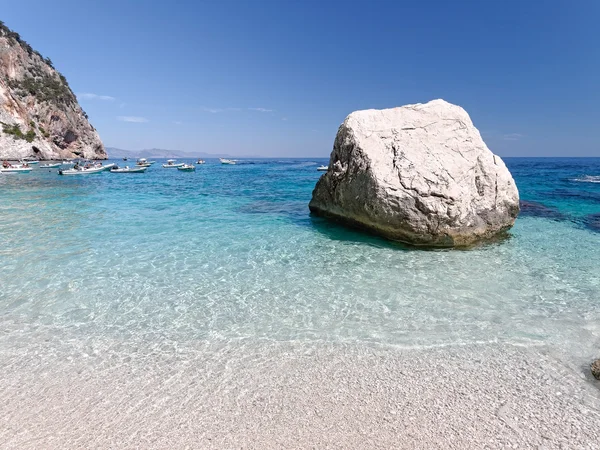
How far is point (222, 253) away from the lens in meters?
10.0

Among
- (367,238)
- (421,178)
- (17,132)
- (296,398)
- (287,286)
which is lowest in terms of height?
(296,398)

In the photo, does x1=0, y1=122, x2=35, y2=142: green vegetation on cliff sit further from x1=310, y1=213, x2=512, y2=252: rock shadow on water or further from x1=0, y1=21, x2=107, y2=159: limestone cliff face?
x1=310, y1=213, x2=512, y2=252: rock shadow on water

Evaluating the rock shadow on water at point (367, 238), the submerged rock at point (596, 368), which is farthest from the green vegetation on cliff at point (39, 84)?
the submerged rock at point (596, 368)

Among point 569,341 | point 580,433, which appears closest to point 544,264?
point 569,341

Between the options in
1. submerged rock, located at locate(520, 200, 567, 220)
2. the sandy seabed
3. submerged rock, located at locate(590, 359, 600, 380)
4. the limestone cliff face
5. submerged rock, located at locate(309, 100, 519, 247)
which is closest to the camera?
the sandy seabed

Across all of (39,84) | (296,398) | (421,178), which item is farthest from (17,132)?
(296,398)

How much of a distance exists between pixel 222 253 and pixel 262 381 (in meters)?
6.01

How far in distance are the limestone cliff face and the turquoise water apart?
77.7 m

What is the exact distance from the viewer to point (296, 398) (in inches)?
163

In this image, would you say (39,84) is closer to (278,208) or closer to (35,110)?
(35,110)

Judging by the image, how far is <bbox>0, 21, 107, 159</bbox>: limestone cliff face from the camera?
70.1m

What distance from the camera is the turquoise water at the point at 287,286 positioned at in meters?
5.70

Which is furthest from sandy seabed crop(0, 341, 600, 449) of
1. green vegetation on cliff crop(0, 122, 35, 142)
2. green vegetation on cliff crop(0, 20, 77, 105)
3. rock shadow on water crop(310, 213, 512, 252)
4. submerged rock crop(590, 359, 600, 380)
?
green vegetation on cliff crop(0, 20, 77, 105)

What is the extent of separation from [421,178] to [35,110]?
4124 inches
